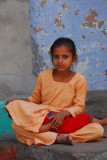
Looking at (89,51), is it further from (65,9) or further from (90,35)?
(65,9)

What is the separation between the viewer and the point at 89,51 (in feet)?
13.7

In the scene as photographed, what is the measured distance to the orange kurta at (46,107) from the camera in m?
2.27

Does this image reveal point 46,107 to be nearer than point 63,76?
Yes

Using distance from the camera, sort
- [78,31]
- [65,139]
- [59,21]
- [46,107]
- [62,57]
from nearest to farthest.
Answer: [65,139]
[46,107]
[62,57]
[59,21]
[78,31]

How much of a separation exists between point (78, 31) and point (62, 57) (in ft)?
5.41

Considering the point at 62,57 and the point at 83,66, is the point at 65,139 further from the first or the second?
the point at 83,66

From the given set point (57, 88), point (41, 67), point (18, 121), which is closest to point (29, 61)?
point (41, 67)

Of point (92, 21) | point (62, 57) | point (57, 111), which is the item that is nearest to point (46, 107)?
point (57, 111)

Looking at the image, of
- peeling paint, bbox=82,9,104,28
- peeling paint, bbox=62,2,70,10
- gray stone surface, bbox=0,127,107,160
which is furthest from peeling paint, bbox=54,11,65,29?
gray stone surface, bbox=0,127,107,160

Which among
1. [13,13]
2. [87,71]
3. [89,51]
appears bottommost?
[87,71]

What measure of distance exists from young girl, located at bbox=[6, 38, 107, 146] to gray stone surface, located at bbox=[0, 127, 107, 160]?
0.06 metres

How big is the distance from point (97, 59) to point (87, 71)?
0.25 meters

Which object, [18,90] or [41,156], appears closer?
[41,156]

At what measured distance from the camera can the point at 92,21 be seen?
420 cm
